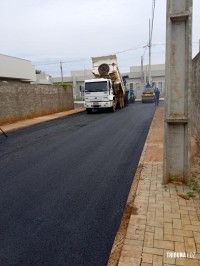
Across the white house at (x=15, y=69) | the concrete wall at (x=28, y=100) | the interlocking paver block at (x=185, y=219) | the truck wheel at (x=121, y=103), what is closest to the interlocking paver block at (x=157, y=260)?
the interlocking paver block at (x=185, y=219)

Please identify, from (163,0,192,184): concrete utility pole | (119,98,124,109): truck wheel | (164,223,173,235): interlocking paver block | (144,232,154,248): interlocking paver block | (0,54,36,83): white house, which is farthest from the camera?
(0,54,36,83): white house

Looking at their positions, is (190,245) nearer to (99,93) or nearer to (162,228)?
(162,228)

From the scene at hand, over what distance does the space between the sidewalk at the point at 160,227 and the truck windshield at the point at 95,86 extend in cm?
1580

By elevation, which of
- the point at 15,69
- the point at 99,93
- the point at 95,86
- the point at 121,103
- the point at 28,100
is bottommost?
the point at 121,103

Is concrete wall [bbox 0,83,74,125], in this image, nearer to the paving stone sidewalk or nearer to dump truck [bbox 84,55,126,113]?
dump truck [bbox 84,55,126,113]

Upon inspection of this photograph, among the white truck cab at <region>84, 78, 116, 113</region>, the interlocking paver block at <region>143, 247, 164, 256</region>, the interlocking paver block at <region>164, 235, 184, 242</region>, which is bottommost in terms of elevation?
the interlocking paver block at <region>143, 247, 164, 256</region>

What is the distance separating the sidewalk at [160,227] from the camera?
2959 mm

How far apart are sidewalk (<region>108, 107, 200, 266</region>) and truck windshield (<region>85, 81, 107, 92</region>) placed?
15.8 m

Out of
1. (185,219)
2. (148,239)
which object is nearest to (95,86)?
(185,219)

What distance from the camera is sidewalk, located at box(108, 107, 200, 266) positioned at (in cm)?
296

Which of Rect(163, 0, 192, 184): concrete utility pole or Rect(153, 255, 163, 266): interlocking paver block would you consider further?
Rect(163, 0, 192, 184): concrete utility pole

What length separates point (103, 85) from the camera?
20.5 meters

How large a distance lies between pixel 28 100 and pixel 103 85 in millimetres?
5929

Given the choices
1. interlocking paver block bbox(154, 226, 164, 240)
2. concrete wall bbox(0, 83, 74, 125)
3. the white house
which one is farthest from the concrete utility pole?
the white house
